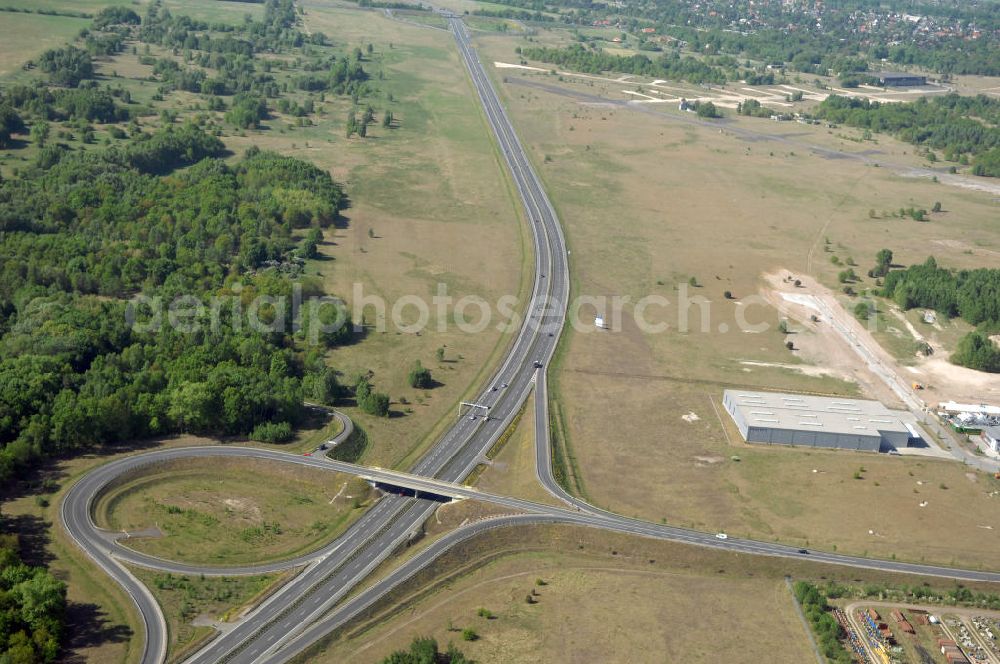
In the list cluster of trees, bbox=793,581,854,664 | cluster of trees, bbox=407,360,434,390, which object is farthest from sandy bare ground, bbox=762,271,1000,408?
cluster of trees, bbox=407,360,434,390

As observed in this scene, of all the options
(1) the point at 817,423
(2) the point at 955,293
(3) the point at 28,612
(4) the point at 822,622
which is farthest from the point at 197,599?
(2) the point at 955,293

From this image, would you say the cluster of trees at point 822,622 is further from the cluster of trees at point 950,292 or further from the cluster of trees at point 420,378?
the cluster of trees at point 950,292

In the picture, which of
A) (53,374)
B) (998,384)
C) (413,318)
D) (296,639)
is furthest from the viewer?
(413,318)

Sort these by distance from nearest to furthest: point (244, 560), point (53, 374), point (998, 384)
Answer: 1. point (244, 560)
2. point (53, 374)
3. point (998, 384)

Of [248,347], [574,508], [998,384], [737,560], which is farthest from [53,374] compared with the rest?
[998,384]

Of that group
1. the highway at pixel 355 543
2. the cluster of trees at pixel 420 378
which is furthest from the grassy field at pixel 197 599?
the cluster of trees at pixel 420 378

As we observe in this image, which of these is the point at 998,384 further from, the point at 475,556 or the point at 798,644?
the point at 475,556

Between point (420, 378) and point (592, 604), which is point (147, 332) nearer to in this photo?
point (420, 378)
